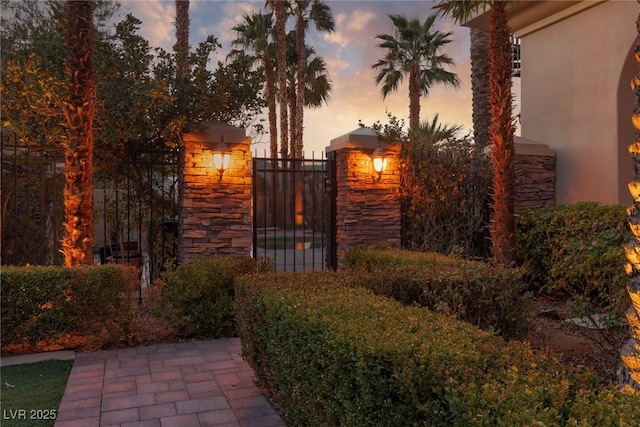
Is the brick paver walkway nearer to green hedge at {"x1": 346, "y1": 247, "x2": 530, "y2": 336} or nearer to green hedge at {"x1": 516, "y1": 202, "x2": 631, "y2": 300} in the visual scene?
green hedge at {"x1": 346, "y1": 247, "x2": 530, "y2": 336}

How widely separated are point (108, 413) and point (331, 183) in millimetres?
5052

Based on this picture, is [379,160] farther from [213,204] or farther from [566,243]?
[566,243]

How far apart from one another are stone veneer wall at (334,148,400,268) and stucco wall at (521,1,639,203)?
11.1 feet

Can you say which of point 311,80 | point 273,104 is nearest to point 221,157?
point 273,104

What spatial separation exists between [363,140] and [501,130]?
2017mm

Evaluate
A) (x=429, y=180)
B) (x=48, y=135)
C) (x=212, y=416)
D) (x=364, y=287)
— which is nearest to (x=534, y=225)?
(x=429, y=180)

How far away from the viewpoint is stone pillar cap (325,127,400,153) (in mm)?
7641

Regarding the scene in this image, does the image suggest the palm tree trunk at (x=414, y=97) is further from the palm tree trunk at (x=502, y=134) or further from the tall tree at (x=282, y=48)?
the palm tree trunk at (x=502, y=134)

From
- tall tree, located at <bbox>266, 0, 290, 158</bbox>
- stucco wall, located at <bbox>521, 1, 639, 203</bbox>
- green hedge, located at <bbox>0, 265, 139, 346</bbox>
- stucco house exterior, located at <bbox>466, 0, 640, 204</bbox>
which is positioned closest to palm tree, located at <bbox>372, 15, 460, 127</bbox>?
tall tree, located at <bbox>266, 0, 290, 158</bbox>

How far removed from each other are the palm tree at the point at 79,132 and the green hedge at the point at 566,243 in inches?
215

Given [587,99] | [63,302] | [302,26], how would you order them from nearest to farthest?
[63,302] < [587,99] < [302,26]

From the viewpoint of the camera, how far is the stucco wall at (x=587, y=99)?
26.5 feet

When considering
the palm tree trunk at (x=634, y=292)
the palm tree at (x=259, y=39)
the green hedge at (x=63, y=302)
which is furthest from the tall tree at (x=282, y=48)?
the palm tree trunk at (x=634, y=292)

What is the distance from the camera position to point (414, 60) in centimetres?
1834
